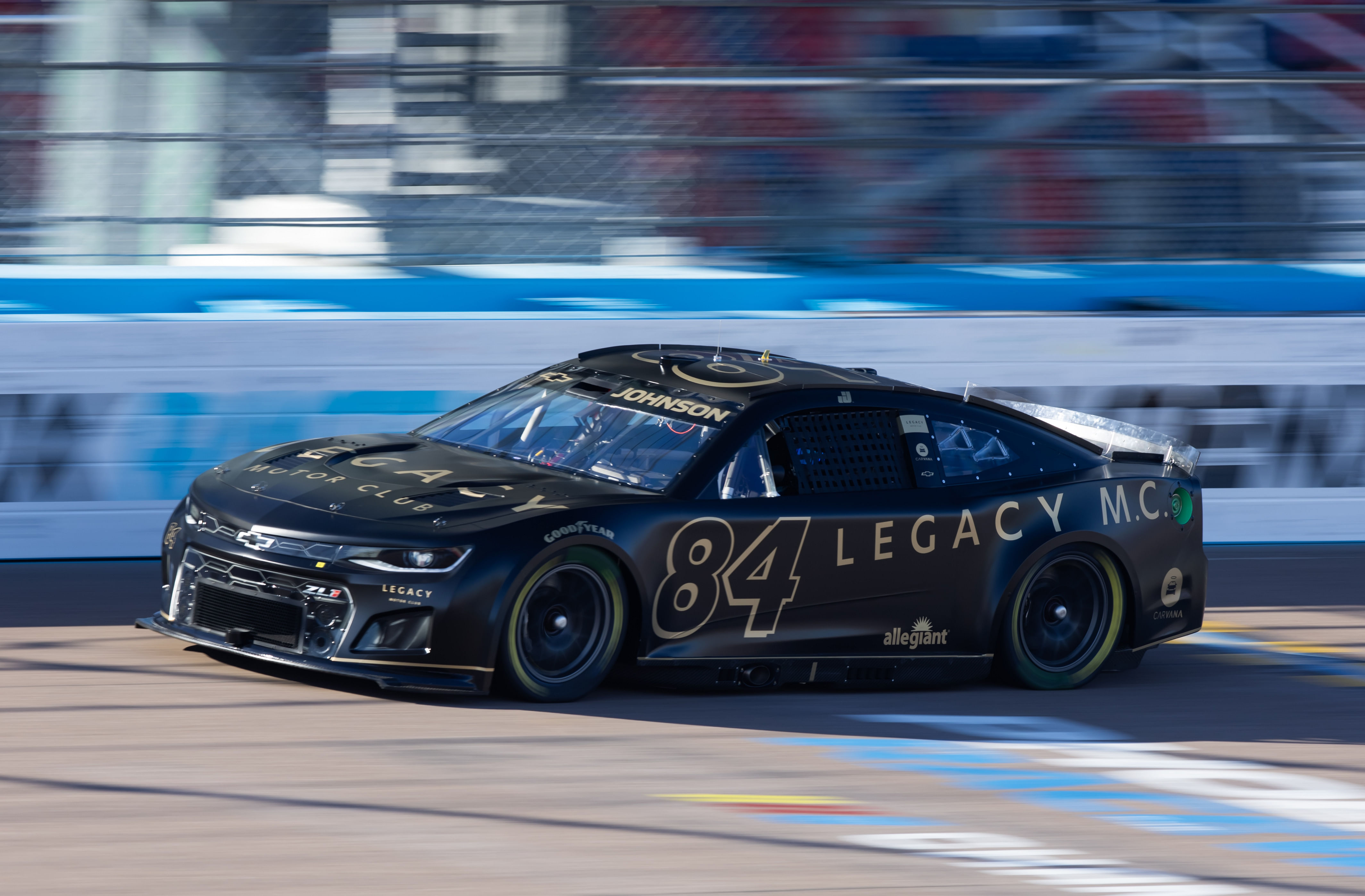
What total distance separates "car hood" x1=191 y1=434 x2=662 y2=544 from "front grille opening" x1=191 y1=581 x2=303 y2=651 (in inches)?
9.0

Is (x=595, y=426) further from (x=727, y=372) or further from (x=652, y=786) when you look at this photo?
(x=652, y=786)

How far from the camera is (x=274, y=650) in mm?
5797

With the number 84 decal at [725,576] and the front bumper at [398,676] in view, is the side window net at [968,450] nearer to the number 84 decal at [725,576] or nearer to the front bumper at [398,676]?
the number 84 decal at [725,576]

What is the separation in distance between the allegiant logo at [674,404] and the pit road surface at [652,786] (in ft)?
3.27

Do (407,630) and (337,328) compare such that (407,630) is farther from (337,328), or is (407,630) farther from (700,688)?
(337,328)

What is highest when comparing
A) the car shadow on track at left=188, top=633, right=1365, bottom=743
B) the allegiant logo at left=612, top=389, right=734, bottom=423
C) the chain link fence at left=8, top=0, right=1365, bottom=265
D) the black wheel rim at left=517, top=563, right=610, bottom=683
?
the chain link fence at left=8, top=0, right=1365, bottom=265

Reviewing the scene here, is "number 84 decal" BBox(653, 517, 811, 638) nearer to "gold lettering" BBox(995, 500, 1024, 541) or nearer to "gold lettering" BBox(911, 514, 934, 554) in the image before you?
"gold lettering" BBox(911, 514, 934, 554)

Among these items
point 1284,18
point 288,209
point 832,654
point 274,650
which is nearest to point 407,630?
point 274,650

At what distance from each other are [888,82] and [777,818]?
6.98 meters

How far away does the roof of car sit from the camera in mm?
6598

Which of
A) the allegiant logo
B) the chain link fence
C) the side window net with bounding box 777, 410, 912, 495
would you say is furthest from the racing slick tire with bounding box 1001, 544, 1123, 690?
the chain link fence

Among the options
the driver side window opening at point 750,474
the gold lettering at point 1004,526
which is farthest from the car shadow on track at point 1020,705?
the driver side window opening at point 750,474

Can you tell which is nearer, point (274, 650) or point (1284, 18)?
point (274, 650)

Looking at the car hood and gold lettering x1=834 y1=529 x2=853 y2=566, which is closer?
the car hood
